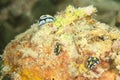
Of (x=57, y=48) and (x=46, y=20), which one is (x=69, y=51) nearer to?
(x=57, y=48)

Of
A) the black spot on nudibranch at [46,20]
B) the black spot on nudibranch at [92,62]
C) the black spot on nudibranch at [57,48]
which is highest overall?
the black spot on nudibranch at [46,20]

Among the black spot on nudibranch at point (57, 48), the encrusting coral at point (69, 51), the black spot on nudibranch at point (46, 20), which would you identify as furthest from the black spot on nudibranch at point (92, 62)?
the black spot on nudibranch at point (46, 20)

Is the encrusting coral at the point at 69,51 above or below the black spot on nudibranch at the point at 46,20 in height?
below

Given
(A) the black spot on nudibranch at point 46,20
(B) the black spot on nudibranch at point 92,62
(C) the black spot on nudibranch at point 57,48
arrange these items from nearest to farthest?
(B) the black spot on nudibranch at point 92,62
(C) the black spot on nudibranch at point 57,48
(A) the black spot on nudibranch at point 46,20

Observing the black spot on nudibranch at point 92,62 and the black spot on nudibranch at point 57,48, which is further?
the black spot on nudibranch at point 57,48

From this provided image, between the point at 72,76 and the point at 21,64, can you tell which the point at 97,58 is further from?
the point at 21,64

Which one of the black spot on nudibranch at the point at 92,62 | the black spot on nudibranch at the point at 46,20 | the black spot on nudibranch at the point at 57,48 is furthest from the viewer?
the black spot on nudibranch at the point at 46,20

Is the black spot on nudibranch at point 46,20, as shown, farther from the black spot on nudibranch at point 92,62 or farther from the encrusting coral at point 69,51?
the black spot on nudibranch at point 92,62

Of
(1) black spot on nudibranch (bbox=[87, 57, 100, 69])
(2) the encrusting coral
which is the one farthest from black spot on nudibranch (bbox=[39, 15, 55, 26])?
(1) black spot on nudibranch (bbox=[87, 57, 100, 69])

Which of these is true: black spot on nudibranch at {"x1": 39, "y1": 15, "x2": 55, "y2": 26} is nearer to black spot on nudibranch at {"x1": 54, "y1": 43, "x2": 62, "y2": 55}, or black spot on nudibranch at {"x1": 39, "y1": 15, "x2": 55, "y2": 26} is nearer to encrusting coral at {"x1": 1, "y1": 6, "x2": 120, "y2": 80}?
encrusting coral at {"x1": 1, "y1": 6, "x2": 120, "y2": 80}
